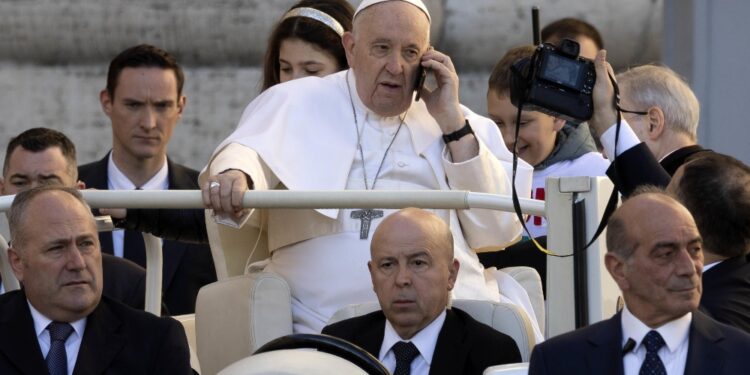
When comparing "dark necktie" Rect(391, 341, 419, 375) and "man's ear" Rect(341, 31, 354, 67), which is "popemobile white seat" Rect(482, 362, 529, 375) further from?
"man's ear" Rect(341, 31, 354, 67)

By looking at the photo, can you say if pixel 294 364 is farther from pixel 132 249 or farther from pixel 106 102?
pixel 106 102

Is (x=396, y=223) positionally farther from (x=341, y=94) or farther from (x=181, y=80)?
(x=181, y=80)

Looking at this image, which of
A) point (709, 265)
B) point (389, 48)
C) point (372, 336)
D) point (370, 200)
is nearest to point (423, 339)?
point (372, 336)

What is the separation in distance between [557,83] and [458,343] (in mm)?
696

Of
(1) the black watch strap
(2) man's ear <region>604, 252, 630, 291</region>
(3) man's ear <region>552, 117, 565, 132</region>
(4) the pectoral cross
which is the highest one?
(3) man's ear <region>552, 117, 565, 132</region>

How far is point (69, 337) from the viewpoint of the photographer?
4.48 metres

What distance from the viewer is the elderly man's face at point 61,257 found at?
446 centimetres

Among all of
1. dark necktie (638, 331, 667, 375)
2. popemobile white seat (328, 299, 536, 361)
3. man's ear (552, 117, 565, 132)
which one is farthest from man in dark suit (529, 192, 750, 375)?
man's ear (552, 117, 565, 132)

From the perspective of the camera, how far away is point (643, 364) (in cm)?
406

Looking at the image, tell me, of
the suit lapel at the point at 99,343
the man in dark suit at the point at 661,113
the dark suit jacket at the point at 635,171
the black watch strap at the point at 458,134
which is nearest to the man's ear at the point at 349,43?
the black watch strap at the point at 458,134

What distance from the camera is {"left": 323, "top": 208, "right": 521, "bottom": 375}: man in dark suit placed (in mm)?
4617

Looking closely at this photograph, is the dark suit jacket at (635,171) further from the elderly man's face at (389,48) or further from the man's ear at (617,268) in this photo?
the elderly man's face at (389,48)

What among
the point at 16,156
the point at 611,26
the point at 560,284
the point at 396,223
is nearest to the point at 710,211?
the point at 560,284

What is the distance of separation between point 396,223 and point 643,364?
96 centimetres
